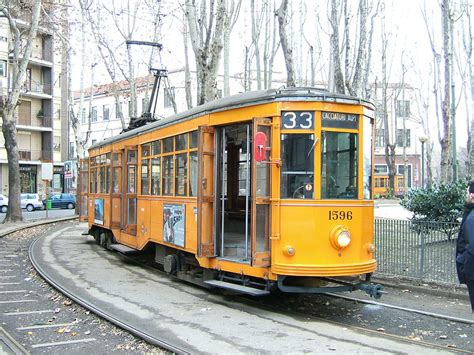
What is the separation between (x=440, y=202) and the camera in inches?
503

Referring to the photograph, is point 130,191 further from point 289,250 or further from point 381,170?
point 381,170

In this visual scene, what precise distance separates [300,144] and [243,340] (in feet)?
8.83

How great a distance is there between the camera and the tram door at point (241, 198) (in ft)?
24.2

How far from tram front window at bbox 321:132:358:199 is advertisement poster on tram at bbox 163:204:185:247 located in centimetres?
285

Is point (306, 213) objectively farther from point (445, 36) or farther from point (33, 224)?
point (33, 224)

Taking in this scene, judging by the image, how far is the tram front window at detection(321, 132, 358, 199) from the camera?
7.32 metres

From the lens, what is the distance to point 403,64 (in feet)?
126

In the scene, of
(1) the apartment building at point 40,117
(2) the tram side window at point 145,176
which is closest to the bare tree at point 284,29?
(2) the tram side window at point 145,176

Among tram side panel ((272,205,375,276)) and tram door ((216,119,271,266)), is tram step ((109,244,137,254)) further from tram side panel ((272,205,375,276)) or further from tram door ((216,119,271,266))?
tram side panel ((272,205,375,276))

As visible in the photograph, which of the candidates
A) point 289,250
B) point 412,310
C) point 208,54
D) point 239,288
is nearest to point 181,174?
point 239,288

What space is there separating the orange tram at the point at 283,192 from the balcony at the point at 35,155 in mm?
42671

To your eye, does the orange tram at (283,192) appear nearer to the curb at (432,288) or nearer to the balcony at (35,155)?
the curb at (432,288)

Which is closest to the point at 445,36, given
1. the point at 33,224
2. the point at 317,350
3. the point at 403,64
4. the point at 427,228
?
the point at 427,228

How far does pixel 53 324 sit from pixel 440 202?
30.5ft
